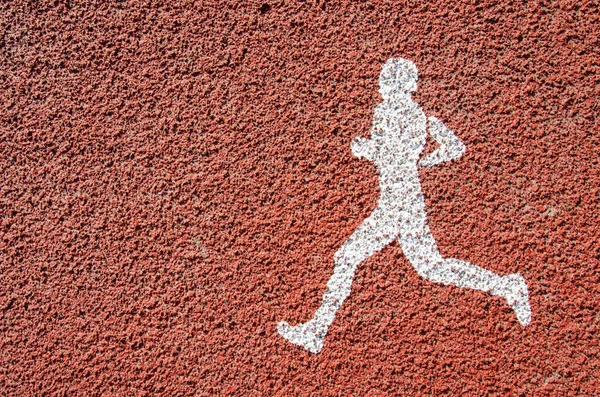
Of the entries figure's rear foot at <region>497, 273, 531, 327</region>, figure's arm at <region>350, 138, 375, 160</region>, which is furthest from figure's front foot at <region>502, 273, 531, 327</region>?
figure's arm at <region>350, 138, 375, 160</region>

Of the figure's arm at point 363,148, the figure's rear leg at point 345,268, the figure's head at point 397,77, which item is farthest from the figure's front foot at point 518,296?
the figure's head at point 397,77

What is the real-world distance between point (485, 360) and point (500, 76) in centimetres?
94

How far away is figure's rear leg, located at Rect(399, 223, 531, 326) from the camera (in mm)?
1779

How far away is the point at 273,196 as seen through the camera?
6.11 ft

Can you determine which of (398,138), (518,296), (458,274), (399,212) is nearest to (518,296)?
(518,296)

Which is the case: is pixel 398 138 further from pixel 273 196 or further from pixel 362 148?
pixel 273 196

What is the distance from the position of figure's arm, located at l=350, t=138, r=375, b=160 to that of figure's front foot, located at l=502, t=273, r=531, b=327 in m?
0.60

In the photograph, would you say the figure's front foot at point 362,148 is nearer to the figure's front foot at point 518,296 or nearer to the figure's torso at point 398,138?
the figure's torso at point 398,138

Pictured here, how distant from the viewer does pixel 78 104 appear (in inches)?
76.4

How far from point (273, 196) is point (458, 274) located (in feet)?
2.17

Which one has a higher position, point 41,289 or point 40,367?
point 41,289

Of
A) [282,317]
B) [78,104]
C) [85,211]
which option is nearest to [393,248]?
[282,317]

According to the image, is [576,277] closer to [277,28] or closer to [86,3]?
[277,28]

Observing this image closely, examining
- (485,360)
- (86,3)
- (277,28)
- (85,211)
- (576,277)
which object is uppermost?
(86,3)
